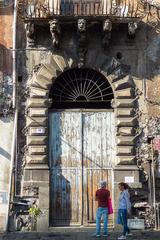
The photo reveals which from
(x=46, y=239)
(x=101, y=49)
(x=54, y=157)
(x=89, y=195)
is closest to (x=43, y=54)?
(x=101, y=49)

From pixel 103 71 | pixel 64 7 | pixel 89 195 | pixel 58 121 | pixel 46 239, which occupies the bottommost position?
pixel 46 239

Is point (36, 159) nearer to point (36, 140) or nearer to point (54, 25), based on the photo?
point (36, 140)

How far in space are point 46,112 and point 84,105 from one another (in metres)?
1.27

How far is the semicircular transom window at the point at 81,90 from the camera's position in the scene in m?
17.2

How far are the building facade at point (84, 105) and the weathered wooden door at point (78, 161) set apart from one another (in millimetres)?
30

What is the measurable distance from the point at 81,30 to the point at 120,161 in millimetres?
4138

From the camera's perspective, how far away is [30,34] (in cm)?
1700

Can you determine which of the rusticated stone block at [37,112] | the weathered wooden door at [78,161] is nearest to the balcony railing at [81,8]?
the rusticated stone block at [37,112]

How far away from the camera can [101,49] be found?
680 inches

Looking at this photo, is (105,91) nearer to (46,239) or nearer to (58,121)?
(58,121)

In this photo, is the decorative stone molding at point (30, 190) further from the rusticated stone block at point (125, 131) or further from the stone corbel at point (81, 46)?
the stone corbel at point (81, 46)

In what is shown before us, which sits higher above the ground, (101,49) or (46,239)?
(101,49)

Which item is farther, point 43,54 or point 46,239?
point 43,54

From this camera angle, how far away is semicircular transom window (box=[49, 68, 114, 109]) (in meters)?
17.2
